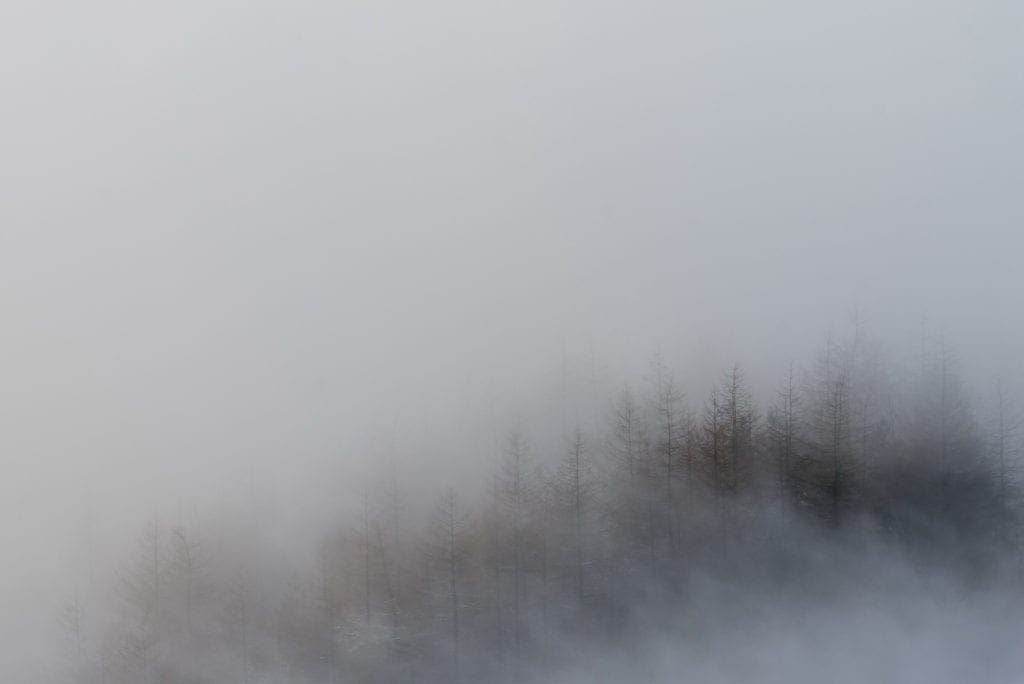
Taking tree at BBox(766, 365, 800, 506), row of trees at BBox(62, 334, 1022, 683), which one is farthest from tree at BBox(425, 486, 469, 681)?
tree at BBox(766, 365, 800, 506)

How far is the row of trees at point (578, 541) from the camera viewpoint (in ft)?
79.0

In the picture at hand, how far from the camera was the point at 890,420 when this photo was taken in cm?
2628

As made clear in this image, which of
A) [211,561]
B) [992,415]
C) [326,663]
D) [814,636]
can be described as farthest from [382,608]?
[992,415]

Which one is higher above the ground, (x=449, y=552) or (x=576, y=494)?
(x=576, y=494)

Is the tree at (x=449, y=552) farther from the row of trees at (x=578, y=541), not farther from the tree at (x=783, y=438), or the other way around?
the tree at (x=783, y=438)

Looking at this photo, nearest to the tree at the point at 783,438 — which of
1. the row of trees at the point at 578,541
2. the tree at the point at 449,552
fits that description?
the row of trees at the point at 578,541

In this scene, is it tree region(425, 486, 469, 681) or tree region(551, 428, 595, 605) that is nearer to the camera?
tree region(425, 486, 469, 681)

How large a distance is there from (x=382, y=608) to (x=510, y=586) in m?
3.00

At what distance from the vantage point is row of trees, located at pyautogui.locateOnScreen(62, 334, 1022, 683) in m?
24.1

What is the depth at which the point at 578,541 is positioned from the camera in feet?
84.2

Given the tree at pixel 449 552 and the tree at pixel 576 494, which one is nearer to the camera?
the tree at pixel 449 552

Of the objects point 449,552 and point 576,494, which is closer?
point 449,552

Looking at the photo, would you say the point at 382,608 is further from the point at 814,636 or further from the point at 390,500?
the point at 814,636

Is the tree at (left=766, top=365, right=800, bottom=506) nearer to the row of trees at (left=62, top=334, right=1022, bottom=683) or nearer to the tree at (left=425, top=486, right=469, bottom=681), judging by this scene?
the row of trees at (left=62, top=334, right=1022, bottom=683)
